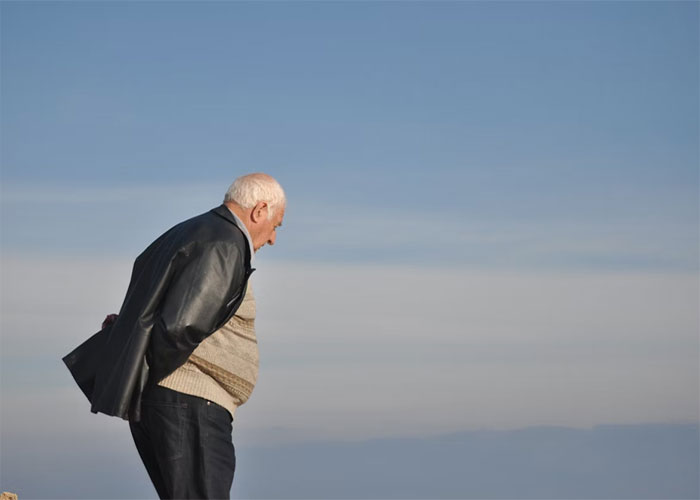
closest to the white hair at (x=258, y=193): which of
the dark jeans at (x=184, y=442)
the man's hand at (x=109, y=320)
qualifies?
the man's hand at (x=109, y=320)

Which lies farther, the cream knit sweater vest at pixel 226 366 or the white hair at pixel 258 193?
the white hair at pixel 258 193

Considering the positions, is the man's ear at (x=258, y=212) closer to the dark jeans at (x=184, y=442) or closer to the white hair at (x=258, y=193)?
the white hair at (x=258, y=193)

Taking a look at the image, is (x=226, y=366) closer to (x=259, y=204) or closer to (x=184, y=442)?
(x=184, y=442)

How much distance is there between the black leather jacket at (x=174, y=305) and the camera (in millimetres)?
5363

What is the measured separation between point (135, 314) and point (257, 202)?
0.79 m

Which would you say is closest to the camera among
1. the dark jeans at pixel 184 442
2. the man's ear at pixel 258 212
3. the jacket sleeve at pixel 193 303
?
the jacket sleeve at pixel 193 303

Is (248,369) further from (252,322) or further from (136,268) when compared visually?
(136,268)

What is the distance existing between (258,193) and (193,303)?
701 millimetres

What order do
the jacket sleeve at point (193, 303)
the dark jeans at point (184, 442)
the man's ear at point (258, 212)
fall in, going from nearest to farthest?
the jacket sleeve at point (193, 303) < the dark jeans at point (184, 442) < the man's ear at point (258, 212)

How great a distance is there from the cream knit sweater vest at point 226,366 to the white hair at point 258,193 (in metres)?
0.41

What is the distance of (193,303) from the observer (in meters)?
5.35

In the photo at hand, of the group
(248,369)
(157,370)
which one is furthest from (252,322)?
(157,370)

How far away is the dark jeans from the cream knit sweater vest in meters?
0.06

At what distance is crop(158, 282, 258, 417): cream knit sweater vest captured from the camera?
219 inches
